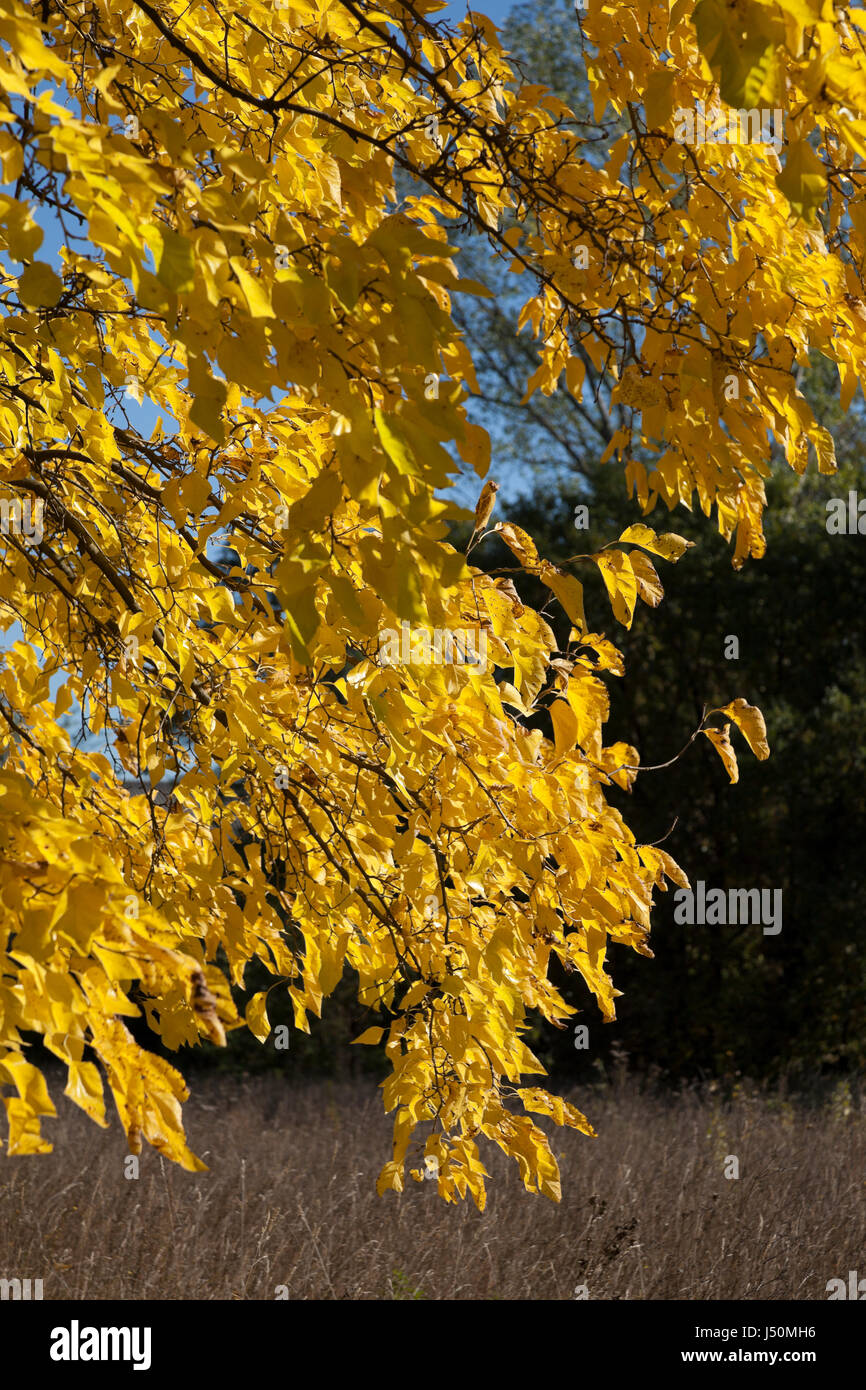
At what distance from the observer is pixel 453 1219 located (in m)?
5.01

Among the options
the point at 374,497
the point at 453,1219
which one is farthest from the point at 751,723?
the point at 453,1219

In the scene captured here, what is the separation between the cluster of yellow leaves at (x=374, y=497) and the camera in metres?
1.57

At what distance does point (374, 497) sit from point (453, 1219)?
4341mm

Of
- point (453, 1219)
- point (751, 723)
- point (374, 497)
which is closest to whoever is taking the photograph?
point (374, 497)

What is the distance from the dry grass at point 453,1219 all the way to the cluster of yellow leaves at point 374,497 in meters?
2.05

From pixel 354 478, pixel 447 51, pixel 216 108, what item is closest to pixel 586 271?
pixel 447 51

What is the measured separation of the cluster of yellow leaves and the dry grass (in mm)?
2046

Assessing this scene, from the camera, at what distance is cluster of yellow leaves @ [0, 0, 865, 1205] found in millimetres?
1572

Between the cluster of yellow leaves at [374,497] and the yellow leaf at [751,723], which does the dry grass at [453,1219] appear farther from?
the yellow leaf at [751,723]

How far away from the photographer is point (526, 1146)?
247cm

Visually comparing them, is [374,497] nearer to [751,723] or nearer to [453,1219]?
[751,723]

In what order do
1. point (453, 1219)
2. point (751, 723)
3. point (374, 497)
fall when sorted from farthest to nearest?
point (453, 1219) → point (751, 723) → point (374, 497)

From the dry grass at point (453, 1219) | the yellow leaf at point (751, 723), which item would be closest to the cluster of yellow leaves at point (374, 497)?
the yellow leaf at point (751, 723)

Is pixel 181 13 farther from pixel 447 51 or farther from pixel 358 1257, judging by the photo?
pixel 358 1257
